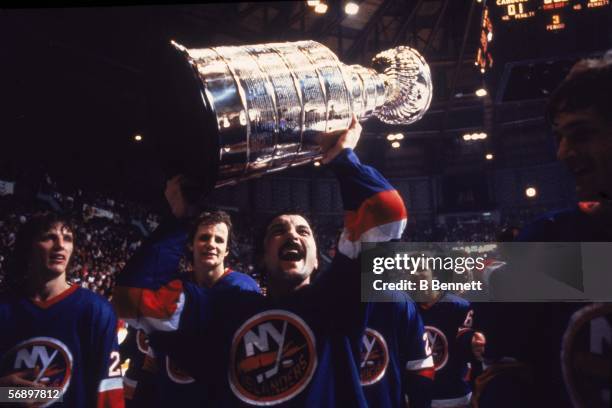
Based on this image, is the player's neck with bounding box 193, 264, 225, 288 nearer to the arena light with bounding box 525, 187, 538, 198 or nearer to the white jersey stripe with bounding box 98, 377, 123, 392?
the white jersey stripe with bounding box 98, 377, 123, 392

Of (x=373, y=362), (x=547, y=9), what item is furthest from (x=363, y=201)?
(x=547, y=9)

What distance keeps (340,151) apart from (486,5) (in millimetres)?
4741

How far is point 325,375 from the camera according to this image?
1.31m

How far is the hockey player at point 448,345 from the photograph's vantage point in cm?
253

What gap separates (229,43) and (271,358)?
28.4 ft

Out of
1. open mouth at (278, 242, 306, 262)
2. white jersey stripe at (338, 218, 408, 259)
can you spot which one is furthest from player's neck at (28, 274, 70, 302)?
white jersey stripe at (338, 218, 408, 259)

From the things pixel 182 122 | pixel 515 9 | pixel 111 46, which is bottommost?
pixel 182 122

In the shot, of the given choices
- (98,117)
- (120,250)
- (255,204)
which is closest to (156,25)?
(98,117)

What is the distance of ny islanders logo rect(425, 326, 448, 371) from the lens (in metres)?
2.57

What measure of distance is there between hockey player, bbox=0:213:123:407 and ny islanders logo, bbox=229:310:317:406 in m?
0.63

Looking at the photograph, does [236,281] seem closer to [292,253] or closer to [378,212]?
[292,253]

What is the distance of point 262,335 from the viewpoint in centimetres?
137

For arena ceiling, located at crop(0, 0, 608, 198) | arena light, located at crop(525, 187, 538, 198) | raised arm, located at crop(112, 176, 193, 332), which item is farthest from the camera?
arena light, located at crop(525, 187, 538, 198)

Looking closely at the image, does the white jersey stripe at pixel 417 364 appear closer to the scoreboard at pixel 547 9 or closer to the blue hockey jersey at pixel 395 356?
the blue hockey jersey at pixel 395 356
